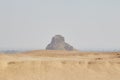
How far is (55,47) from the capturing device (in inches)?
2029

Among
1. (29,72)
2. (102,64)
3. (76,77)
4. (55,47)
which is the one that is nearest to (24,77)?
(29,72)

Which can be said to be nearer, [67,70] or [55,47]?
[67,70]

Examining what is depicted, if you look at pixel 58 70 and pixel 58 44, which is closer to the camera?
pixel 58 70

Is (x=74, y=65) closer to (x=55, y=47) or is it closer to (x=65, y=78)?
(x=65, y=78)

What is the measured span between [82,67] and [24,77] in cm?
336

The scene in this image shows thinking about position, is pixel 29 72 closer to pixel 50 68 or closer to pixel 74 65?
pixel 50 68

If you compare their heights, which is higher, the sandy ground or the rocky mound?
the rocky mound

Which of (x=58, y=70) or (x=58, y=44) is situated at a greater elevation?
(x=58, y=44)

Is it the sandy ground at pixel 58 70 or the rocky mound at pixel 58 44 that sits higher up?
the rocky mound at pixel 58 44

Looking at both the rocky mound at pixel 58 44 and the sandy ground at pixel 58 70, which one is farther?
the rocky mound at pixel 58 44

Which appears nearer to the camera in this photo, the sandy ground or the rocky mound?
the sandy ground

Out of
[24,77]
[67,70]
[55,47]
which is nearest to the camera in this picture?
[24,77]

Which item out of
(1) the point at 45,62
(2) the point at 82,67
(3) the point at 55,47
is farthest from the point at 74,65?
(3) the point at 55,47

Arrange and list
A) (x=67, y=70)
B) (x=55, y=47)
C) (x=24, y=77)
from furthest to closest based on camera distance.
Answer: (x=55, y=47)
(x=67, y=70)
(x=24, y=77)
